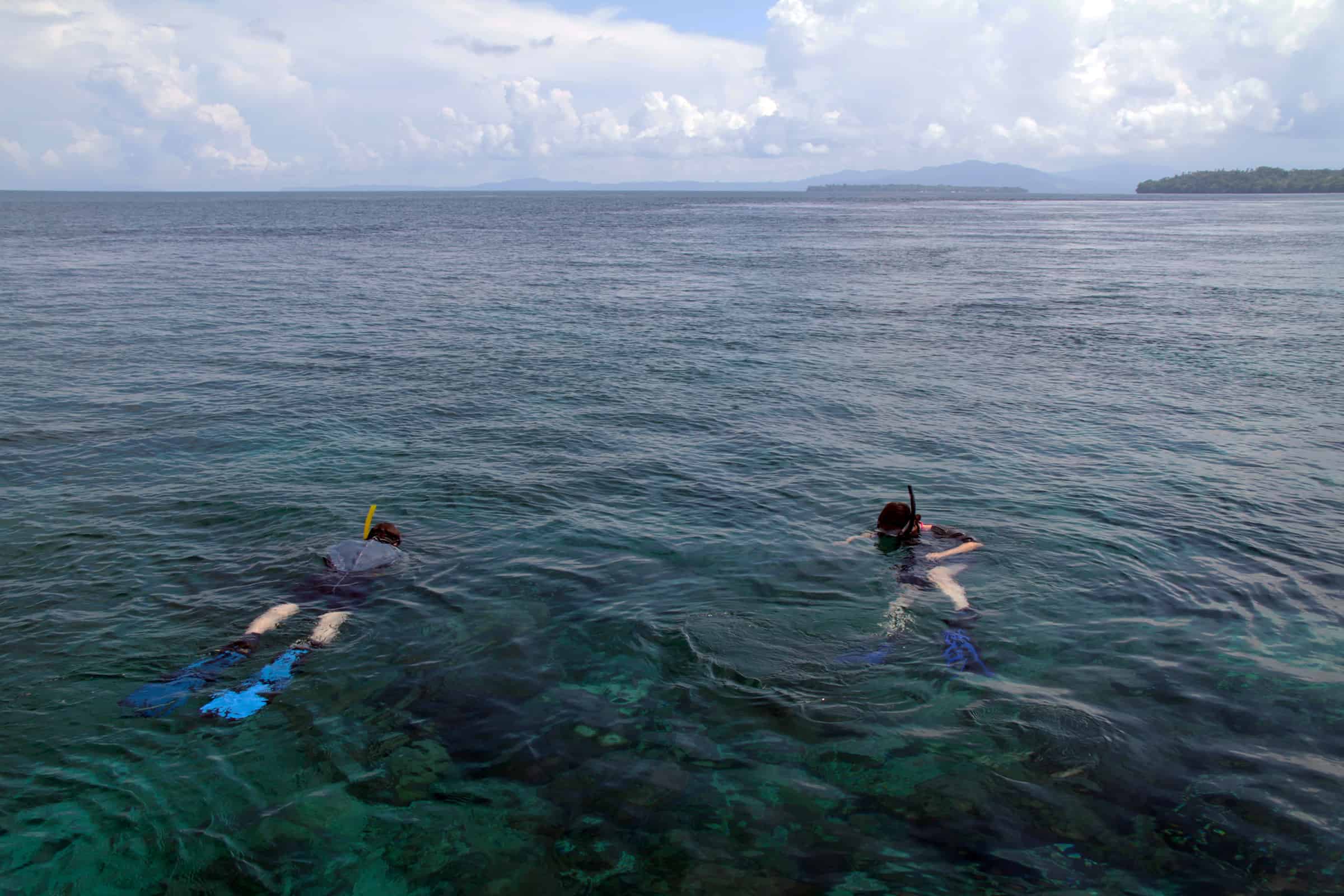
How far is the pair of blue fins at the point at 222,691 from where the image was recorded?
10594 mm

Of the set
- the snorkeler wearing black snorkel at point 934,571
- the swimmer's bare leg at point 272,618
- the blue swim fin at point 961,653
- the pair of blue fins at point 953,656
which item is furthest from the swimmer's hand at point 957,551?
the swimmer's bare leg at point 272,618

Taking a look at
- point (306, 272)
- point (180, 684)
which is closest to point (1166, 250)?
point (306, 272)

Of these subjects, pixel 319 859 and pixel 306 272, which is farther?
pixel 306 272

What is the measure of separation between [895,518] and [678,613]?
4.90 metres

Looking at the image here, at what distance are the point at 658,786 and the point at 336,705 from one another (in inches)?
183

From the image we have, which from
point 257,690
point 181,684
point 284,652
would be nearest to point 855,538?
point 284,652

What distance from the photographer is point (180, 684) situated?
36.2 feet

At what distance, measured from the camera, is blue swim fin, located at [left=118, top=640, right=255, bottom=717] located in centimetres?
1067

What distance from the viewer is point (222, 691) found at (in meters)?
10.9

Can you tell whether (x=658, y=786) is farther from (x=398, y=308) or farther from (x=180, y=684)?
(x=398, y=308)

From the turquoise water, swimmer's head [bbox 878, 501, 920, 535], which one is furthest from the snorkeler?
swimmer's head [bbox 878, 501, 920, 535]

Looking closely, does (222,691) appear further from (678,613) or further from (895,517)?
(895,517)

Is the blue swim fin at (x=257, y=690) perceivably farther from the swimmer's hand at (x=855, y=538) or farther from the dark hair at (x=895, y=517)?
the dark hair at (x=895, y=517)

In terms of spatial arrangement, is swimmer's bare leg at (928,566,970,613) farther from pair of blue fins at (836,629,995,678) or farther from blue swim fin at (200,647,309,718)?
blue swim fin at (200,647,309,718)
